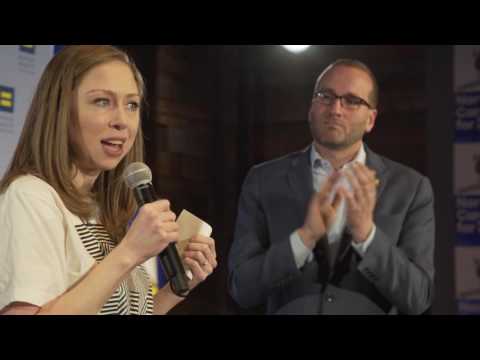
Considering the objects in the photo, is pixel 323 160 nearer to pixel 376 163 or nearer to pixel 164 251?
pixel 376 163

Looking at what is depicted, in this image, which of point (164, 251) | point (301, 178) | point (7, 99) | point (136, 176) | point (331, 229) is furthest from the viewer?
point (301, 178)

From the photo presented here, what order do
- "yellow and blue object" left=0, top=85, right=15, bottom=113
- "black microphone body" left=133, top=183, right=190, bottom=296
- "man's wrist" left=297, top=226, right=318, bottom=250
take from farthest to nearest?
"man's wrist" left=297, top=226, right=318, bottom=250
"yellow and blue object" left=0, top=85, right=15, bottom=113
"black microphone body" left=133, top=183, right=190, bottom=296

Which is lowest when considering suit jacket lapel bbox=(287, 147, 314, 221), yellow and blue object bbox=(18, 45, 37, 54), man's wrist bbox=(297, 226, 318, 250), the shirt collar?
man's wrist bbox=(297, 226, 318, 250)

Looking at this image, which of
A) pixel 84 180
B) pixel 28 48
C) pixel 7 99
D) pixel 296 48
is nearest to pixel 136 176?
pixel 84 180

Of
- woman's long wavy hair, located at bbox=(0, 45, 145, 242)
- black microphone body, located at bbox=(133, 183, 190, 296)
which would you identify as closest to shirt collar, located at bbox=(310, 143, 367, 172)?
woman's long wavy hair, located at bbox=(0, 45, 145, 242)

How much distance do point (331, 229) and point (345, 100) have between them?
0.54 m

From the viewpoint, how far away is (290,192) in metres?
2.76

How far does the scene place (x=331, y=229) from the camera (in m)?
2.66

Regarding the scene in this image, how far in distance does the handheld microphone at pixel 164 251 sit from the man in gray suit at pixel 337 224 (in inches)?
38.5

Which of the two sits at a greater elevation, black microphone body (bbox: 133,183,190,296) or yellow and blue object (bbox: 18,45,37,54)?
yellow and blue object (bbox: 18,45,37,54)

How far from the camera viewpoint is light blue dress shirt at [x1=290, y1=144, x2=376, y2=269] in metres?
2.65

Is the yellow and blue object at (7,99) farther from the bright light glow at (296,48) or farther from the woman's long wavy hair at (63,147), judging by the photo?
the bright light glow at (296,48)

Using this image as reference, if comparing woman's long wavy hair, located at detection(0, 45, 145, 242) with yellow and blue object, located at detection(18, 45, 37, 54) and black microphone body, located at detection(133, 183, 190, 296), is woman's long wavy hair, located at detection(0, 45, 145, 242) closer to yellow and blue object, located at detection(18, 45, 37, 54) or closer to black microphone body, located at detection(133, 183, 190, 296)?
black microphone body, located at detection(133, 183, 190, 296)
